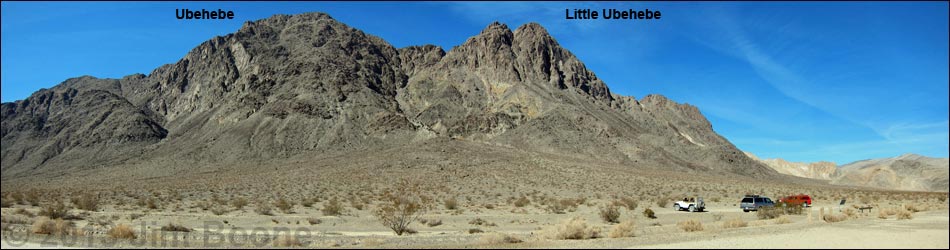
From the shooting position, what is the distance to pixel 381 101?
123 m

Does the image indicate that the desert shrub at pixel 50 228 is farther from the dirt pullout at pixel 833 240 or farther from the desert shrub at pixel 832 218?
the desert shrub at pixel 832 218

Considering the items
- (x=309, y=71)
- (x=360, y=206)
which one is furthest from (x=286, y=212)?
(x=309, y=71)

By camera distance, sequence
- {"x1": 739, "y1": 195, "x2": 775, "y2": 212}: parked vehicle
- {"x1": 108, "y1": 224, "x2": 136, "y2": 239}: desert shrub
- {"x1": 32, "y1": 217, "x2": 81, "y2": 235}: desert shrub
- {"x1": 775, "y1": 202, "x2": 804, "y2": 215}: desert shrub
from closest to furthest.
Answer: {"x1": 32, "y1": 217, "x2": 81, "y2": 235}: desert shrub, {"x1": 108, "y1": 224, "x2": 136, "y2": 239}: desert shrub, {"x1": 775, "y1": 202, "x2": 804, "y2": 215}: desert shrub, {"x1": 739, "y1": 195, "x2": 775, "y2": 212}: parked vehicle

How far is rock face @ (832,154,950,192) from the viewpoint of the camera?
18.7 m

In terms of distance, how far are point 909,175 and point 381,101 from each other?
10581 centimetres

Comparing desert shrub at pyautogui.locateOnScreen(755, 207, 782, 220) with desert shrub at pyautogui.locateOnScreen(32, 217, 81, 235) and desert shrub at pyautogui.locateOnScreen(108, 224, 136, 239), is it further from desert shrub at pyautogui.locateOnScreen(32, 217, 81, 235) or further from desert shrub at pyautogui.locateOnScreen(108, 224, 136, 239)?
desert shrub at pyautogui.locateOnScreen(32, 217, 81, 235)

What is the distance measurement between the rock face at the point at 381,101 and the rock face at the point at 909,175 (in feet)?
183

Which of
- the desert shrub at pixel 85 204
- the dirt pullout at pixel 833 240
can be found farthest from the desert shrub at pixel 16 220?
the dirt pullout at pixel 833 240

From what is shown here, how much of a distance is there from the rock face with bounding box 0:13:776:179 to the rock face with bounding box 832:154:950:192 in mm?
55759

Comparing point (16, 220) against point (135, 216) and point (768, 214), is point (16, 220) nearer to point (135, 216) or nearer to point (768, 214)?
point (135, 216)

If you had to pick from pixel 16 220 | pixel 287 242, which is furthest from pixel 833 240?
pixel 16 220

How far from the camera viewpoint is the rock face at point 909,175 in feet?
61.4

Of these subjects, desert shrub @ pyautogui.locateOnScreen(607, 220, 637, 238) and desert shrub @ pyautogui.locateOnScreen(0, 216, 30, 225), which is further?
desert shrub @ pyautogui.locateOnScreen(607, 220, 637, 238)

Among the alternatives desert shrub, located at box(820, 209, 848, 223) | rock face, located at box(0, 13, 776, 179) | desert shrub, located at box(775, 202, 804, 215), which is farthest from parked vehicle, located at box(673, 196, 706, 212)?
rock face, located at box(0, 13, 776, 179)
